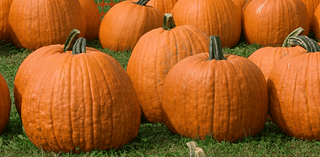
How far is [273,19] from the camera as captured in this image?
685cm

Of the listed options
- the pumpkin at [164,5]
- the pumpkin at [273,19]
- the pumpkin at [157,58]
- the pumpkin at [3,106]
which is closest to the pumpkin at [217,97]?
the pumpkin at [157,58]

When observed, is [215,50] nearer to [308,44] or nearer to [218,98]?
[218,98]

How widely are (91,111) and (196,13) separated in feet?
12.1

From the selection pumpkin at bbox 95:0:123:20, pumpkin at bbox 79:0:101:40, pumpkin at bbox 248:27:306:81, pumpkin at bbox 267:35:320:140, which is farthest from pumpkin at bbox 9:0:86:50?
pumpkin at bbox 267:35:320:140

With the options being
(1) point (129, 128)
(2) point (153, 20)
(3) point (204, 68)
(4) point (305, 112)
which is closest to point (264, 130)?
(4) point (305, 112)

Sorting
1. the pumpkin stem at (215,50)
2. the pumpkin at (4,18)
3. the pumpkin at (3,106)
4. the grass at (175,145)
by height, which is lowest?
the grass at (175,145)

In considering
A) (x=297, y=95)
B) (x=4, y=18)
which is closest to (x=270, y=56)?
(x=297, y=95)

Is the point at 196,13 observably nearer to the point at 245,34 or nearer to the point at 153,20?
the point at 153,20

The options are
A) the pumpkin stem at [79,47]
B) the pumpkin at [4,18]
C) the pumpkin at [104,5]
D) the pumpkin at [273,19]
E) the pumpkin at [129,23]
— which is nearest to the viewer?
the pumpkin stem at [79,47]

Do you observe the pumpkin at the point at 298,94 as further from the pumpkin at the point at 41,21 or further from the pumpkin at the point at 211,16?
the pumpkin at the point at 41,21

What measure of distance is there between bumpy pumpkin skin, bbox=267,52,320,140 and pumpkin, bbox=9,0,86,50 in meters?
3.84

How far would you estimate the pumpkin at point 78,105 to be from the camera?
349cm

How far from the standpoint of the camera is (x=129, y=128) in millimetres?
3729

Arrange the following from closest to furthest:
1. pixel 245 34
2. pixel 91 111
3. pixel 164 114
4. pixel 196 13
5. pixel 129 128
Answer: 1. pixel 91 111
2. pixel 129 128
3. pixel 164 114
4. pixel 196 13
5. pixel 245 34
